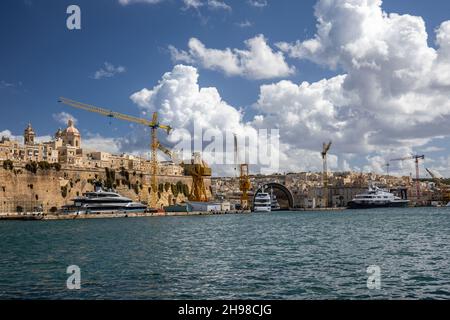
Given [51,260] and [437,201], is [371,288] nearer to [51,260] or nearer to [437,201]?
[51,260]

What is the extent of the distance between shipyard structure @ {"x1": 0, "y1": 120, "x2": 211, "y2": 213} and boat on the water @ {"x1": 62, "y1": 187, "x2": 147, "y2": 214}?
4447 mm

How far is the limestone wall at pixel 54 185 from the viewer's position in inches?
3027

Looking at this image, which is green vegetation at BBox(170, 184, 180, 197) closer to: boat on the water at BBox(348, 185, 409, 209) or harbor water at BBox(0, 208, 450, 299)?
boat on the water at BBox(348, 185, 409, 209)

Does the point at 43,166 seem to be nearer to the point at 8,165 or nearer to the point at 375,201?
the point at 8,165

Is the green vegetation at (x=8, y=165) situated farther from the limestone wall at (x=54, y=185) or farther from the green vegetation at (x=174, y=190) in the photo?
the green vegetation at (x=174, y=190)

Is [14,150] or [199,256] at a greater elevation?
[14,150]

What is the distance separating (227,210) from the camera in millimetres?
116312

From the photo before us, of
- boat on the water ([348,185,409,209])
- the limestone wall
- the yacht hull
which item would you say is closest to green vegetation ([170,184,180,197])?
the limestone wall

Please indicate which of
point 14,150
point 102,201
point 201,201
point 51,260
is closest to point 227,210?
point 201,201

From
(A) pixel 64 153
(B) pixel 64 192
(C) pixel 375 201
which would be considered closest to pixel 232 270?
(B) pixel 64 192

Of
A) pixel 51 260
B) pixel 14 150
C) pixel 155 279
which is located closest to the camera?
pixel 155 279

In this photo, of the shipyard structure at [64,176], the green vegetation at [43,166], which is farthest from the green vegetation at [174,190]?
the green vegetation at [43,166]

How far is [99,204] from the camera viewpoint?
269ft

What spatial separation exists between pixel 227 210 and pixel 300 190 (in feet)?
179
